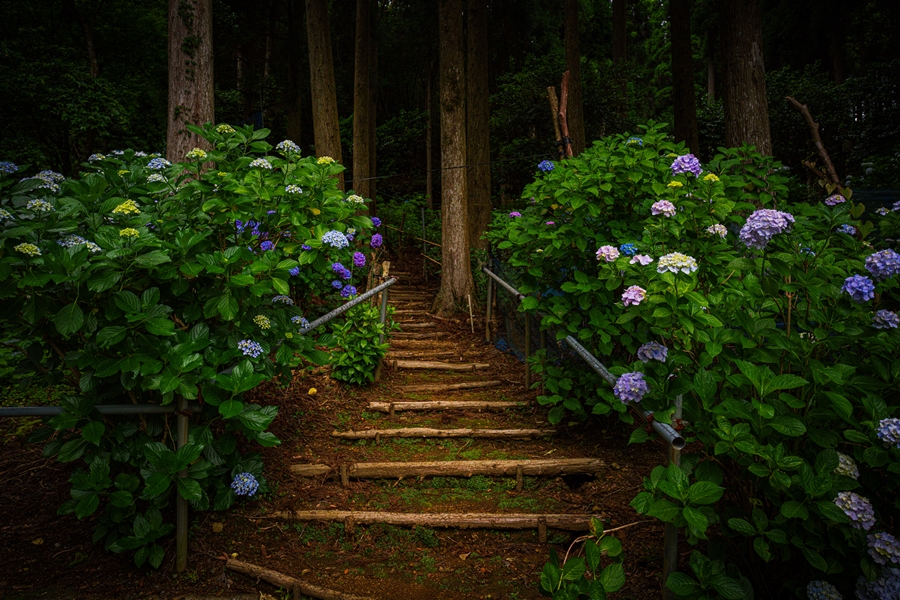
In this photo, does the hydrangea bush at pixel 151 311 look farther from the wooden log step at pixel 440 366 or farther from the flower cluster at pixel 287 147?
the wooden log step at pixel 440 366

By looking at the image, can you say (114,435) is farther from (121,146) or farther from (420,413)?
(121,146)

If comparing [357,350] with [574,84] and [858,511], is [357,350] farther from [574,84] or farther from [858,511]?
[574,84]

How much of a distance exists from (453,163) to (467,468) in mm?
5102

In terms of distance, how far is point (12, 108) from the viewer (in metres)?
11.9

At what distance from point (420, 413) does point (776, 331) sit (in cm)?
322

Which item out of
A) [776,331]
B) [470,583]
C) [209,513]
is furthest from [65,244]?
[776,331]

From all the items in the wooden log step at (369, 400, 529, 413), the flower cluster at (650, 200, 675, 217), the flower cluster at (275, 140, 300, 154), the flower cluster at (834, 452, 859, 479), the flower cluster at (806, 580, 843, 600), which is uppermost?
the flower cluster at (275, 140, 300, 154)

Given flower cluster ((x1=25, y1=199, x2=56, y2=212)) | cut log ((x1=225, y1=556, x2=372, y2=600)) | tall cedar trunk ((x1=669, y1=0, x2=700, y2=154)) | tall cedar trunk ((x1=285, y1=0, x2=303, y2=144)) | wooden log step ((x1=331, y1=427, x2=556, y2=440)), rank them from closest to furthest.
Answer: flower cluster ((x1=25, y1=199, x2=56, y2=212)) < cut log ((x1=225, y1=556, x2=372, y2=600)) < wooden log step ((x1=331, y1=427, x2=556, y2=440)) < tall cedar trunk ((x1=669, y1=0, x2=700, y2=154)) < tall cedar trunk ((x1=285, y1=0, x2=303, y2=144))

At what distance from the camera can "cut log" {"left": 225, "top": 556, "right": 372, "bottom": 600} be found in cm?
248

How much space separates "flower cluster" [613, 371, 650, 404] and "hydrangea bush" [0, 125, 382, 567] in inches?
57.1

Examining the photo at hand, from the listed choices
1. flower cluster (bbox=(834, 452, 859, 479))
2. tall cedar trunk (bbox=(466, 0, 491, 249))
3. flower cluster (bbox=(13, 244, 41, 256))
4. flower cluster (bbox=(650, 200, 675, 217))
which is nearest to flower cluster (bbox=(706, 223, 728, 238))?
flower cluster (bbox=(650, 200, 675, 217))

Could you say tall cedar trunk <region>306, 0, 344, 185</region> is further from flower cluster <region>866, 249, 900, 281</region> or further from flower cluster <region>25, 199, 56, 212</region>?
flower cluster <region>866, 249, 900, 281</region>

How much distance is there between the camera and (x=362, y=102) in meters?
11.7

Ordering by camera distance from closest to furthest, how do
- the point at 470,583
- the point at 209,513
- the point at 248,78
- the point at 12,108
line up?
1. the point at 470,583
2. the point at 209,513
3. the point at 12,108
4. the point at 248,78
